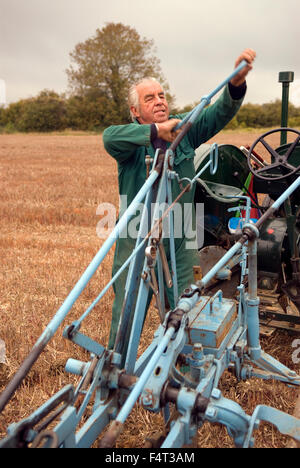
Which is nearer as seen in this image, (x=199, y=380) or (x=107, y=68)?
(x=199, y=380)

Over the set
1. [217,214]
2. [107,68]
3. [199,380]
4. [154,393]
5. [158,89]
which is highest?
[107,68]

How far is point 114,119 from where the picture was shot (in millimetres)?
38344

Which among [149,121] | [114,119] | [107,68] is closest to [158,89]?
[149,121]

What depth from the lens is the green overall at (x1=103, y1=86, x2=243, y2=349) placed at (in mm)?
2756

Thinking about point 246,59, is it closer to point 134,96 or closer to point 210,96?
point 210,96

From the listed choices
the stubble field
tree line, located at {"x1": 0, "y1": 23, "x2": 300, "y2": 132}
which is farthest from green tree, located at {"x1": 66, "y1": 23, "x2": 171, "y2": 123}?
the stubble field

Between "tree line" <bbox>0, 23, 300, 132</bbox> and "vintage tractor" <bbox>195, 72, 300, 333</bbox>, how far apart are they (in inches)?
1346

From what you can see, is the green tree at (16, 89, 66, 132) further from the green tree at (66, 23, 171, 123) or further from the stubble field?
the stubble field

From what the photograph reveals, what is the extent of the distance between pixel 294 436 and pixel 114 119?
1489 inches

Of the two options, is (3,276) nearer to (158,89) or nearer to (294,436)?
(158,89)

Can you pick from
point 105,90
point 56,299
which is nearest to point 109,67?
point 105,90

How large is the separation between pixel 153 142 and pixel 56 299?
7.14 ft

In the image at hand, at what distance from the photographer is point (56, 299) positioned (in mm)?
4477
